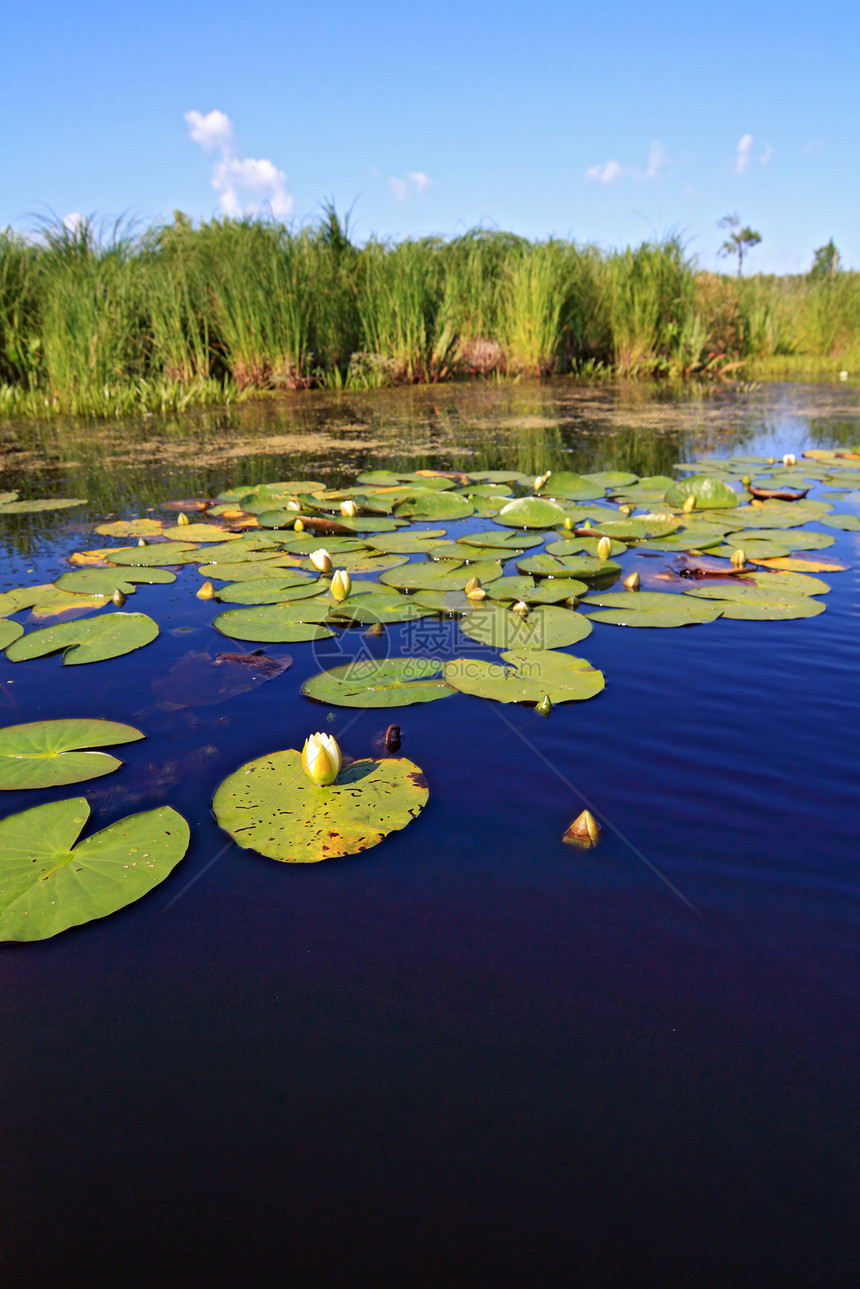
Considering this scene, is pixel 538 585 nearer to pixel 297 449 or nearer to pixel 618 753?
pixel 618 753

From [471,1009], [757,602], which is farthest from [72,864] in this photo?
[757,602]

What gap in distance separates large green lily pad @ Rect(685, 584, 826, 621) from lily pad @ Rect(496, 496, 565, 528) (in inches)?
41.1

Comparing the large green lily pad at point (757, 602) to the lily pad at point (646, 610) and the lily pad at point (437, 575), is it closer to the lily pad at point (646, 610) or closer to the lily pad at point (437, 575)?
the lily pad at point (646, 610)

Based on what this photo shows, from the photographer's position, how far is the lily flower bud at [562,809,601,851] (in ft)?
5.02

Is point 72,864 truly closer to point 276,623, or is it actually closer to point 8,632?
point 276,623

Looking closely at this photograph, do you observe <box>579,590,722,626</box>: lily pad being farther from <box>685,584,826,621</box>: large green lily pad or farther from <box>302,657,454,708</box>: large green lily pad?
<box>302,657,454,708</box>: large green lily pad

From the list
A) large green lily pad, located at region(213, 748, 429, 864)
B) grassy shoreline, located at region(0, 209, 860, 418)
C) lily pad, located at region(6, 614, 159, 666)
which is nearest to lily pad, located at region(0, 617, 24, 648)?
lily pad, located at region(6, 614, 159, 666)

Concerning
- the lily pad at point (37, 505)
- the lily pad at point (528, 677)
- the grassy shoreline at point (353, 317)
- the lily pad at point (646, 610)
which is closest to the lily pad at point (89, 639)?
the lily pad at point (528, 677)

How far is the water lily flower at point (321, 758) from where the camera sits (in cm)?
167

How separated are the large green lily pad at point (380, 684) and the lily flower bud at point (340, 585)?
0.47 m

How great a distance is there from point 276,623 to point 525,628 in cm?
88

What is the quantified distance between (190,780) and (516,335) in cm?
1087

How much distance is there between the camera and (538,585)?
Result: 10.0 feet

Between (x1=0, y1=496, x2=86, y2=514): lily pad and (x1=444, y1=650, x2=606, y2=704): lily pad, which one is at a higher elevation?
(x1=0, y1=496, x2=86, y2=514): lily pad
